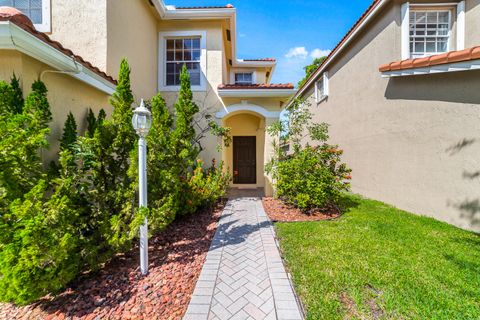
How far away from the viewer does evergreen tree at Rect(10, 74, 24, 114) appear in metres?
3.68

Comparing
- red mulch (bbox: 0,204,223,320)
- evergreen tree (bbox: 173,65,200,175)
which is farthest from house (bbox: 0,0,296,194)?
red mulch (bbox: 0,204,223,320)

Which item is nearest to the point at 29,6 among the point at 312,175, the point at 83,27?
the point at 83,27

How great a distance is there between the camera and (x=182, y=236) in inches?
216

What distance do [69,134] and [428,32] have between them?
470 inches

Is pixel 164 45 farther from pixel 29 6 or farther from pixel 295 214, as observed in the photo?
pixel 295 214

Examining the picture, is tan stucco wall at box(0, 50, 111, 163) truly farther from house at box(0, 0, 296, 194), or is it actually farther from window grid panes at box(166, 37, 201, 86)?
window grid panes at box(166, 37, 201, 86)

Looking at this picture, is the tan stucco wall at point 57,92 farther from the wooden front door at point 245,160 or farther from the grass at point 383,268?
the wooden front door at point 245,160

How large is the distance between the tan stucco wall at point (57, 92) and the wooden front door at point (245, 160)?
7.77 meters

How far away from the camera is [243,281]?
360cm

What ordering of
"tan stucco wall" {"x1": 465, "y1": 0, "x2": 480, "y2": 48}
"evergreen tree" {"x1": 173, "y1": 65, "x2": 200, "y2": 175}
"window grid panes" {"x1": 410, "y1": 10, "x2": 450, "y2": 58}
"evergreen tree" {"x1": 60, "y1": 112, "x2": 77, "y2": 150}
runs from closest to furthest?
1. "evergreen tree" {"x1": 60, "y1": 112, "x2": 77, "y2": 150}
2. "evergreen tree" {"x1": 173, "y1": 65, "x2": 200, "y2": 175}
3. "tan stucco wall" {"x1": 465, "y1": 0, "x2": 480, "y2": 48}
4. "window grid panes" {"x1": 410, "y1": 10, "x2": 450, "y2": 58}

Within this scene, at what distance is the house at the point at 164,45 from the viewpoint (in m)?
6.19

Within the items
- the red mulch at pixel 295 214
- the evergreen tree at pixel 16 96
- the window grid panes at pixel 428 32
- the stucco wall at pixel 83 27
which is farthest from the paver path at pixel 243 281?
the window grid panes at pixel 428 32

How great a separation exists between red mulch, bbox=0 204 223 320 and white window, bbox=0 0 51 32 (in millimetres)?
6963

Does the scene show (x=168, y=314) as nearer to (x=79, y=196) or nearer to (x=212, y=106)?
(x=79, y=196)
